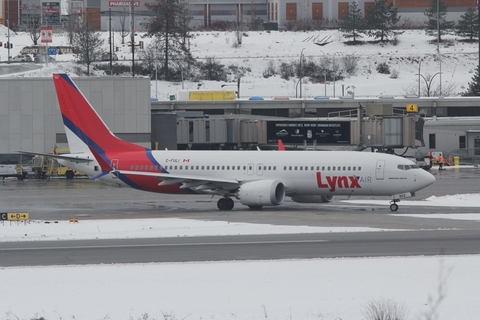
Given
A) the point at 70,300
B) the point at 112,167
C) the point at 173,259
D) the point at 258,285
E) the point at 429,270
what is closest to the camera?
the point at 70,300

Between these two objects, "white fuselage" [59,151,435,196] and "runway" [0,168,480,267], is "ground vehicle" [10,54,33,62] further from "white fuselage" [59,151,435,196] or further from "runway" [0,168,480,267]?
"white fuselage" [59,151,435,196]

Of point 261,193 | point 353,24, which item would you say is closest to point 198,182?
point 261,193

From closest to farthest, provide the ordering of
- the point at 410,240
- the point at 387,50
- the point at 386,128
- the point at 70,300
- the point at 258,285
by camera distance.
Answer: the point at 70,300 → the point at 258,285 → the point at 410,240 → the point at 386,128 → the point at 387,50

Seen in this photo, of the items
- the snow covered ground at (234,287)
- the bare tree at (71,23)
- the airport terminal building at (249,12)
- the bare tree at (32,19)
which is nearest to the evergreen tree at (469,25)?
the airport terminal building at (249,12)

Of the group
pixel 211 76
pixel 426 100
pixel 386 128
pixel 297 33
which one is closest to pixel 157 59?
pixel 211 76

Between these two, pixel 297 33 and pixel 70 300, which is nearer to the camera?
pixel 70 300

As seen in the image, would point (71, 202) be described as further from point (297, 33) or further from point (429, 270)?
point (297, 33)

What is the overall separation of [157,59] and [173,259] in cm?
11414

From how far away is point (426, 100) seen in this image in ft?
300

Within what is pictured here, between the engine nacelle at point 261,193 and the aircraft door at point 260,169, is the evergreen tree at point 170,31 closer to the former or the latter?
the aircraft door at point 260,169

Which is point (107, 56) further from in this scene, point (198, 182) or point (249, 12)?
point (198, 182)

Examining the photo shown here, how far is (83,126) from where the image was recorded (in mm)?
47000

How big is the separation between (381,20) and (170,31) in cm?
4368

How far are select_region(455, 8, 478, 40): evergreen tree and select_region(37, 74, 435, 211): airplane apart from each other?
115171 mm
